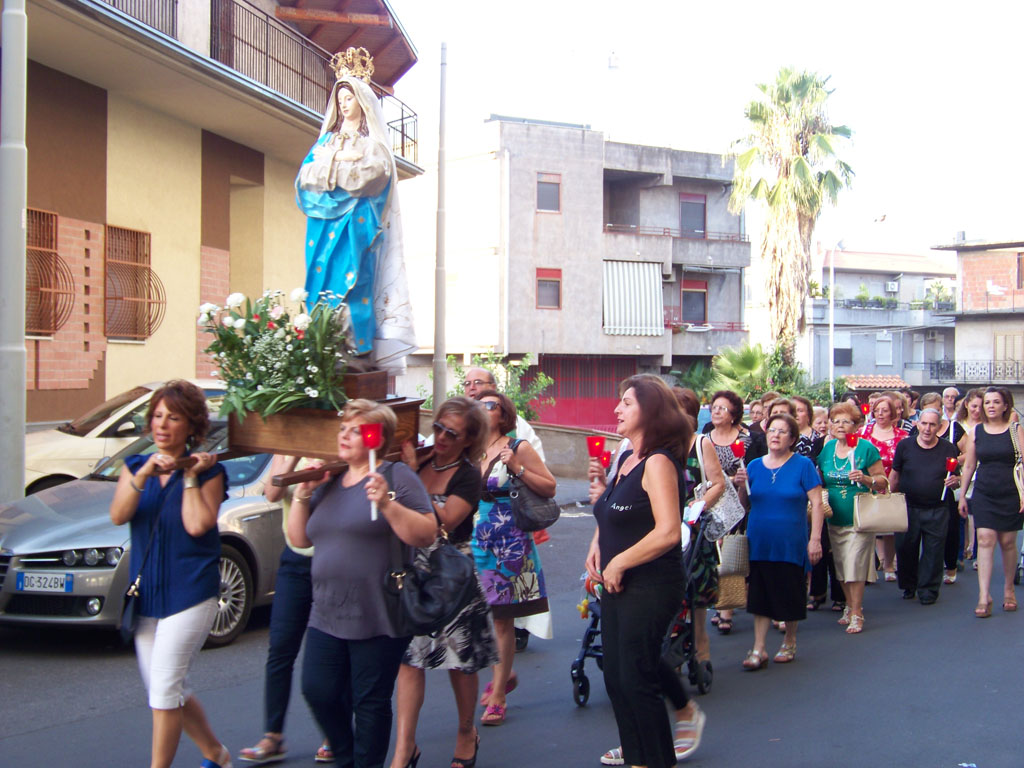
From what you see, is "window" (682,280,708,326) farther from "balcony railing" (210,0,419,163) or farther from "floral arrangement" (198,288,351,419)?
"floral arrangement" (198,288,351,419)

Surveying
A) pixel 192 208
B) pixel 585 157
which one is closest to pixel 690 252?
pixel 585 157

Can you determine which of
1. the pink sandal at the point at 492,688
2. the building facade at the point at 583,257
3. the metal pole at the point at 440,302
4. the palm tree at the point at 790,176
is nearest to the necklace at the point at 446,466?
the pink sandal at the point at 492,688

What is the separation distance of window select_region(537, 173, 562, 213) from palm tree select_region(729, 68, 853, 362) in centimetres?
582

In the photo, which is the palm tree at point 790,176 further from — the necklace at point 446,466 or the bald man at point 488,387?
the necklace at point 446,466

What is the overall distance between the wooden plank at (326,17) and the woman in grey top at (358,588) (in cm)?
1617

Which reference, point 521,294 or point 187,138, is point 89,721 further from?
point 521,294

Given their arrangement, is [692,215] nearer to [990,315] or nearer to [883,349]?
[990,315]

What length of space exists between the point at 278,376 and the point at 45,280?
407 inches

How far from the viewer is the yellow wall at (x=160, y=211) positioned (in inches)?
577

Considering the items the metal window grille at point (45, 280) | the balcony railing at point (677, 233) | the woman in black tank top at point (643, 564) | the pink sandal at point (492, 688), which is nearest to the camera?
the woman in black tank top at point (643, 564)

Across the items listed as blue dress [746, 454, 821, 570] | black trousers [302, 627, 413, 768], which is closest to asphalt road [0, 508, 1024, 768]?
blue dress [746, 454, 821, 570]

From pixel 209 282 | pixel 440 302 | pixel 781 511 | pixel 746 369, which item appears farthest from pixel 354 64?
pixel 746 369

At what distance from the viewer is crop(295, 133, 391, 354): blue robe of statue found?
16.5ft

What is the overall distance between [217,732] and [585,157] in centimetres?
2968
